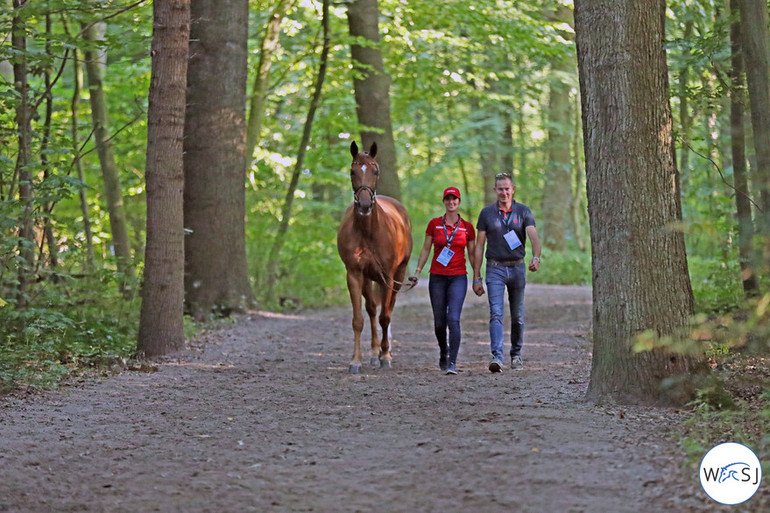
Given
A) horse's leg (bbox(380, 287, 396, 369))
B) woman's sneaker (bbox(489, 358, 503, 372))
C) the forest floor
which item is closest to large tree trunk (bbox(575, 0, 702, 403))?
the forest floor

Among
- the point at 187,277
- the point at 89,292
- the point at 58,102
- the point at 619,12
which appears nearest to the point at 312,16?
the point at 58,102

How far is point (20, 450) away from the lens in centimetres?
681

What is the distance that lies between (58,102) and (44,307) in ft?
25.4

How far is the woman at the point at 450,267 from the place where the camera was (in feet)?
35.5

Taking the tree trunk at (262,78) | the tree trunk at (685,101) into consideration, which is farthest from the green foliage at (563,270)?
the tree trunk at (262,78)

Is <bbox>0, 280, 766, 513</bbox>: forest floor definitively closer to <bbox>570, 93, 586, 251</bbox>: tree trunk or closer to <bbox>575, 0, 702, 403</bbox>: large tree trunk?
<bbox>575, 0, 702, 403</bbox>: large tree trunk

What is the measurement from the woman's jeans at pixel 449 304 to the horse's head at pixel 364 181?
1212mm

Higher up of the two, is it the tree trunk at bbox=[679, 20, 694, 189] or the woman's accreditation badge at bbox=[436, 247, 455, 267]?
the tree trunk at bbox=[679, 20, 694, 189]

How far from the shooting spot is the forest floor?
17.6ft

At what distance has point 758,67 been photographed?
1002 centimetres

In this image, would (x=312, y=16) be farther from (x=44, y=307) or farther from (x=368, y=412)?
(x=368, y=412)

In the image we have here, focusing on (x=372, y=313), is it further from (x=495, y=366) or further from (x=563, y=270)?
(x=563, y=270)

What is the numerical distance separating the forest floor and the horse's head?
2.05 m

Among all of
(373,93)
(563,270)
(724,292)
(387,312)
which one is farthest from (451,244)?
(563,270)
